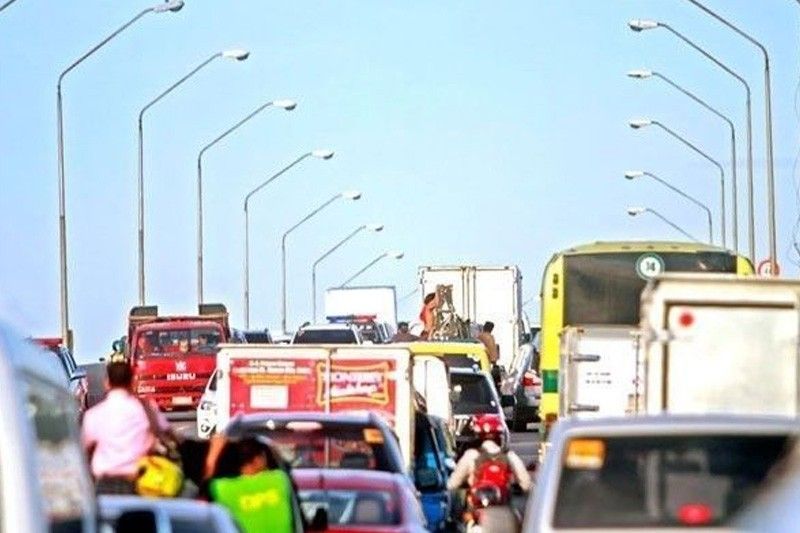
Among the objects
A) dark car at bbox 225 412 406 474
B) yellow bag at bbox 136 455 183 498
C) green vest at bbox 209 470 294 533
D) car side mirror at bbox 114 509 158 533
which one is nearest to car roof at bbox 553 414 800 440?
green vest at bbox 209 470 294 533

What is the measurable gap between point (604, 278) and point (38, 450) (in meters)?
28.5

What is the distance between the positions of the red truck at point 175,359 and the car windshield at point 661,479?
42.7 meters

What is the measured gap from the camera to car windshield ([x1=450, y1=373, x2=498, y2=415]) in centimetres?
3597

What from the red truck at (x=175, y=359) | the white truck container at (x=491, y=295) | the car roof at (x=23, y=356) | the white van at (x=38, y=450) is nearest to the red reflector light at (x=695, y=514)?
the white van at (x=38, y=450)

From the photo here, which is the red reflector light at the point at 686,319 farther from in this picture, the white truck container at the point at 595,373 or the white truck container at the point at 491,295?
the white truck container at the point at 491,295

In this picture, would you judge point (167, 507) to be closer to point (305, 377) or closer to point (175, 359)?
point (305, 377)

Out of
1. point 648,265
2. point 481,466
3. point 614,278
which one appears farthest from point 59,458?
point 614,278

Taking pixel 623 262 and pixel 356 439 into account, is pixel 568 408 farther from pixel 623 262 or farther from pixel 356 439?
pixel 356 439

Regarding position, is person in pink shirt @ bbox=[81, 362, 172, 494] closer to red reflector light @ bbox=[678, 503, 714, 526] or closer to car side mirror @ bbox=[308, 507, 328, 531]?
car side mirror @ bbox=[308, 507, 328, 531]

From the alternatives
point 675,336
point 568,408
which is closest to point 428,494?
point 675,336

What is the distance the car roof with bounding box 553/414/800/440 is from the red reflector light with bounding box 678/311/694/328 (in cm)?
844

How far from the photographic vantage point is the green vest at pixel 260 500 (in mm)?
13297

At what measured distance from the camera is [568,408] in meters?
30.5

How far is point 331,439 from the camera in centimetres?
1917
